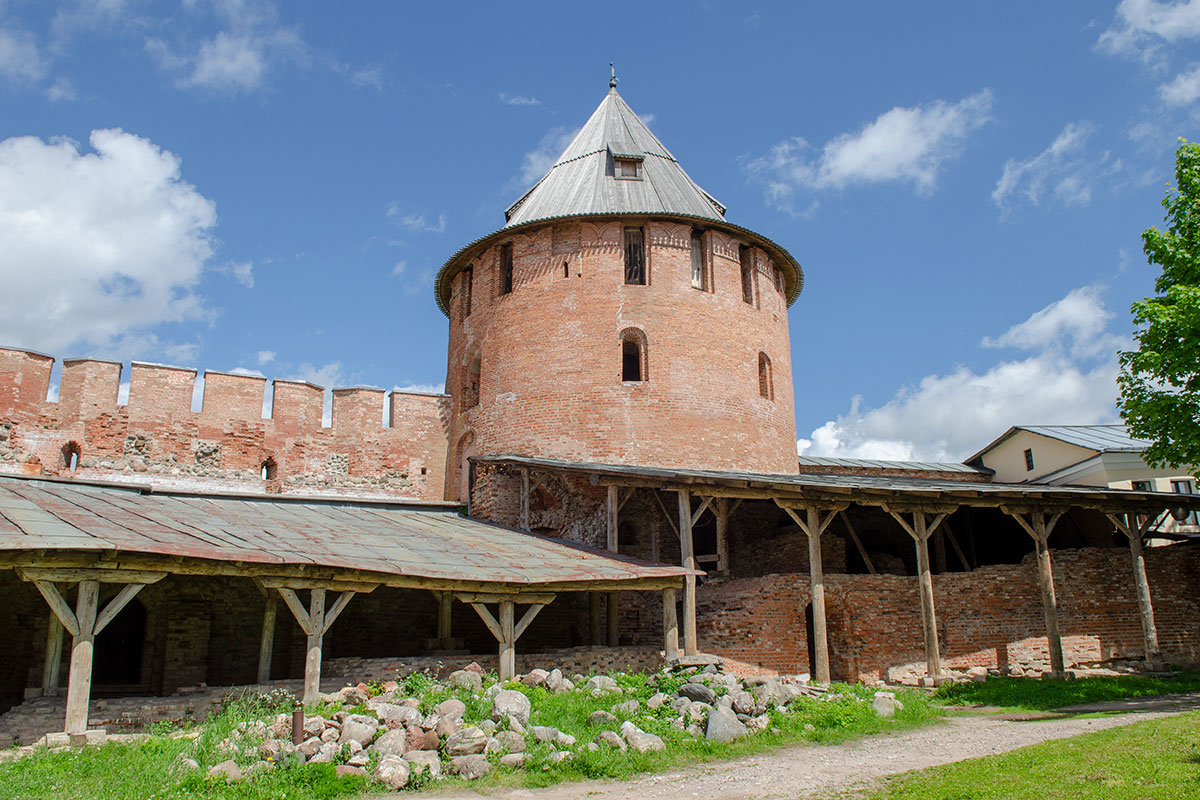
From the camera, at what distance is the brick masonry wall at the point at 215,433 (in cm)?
1861

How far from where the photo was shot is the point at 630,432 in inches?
757

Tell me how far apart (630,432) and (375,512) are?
5.50 meters

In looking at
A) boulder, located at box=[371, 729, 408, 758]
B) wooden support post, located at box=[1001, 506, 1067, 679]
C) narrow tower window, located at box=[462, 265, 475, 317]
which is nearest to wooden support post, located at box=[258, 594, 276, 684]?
boulder, located at box=[371, 729, 408, 758]

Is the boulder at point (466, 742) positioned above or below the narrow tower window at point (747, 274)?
below

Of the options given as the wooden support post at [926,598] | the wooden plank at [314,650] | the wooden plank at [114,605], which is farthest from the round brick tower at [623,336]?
→ the wooden plank at [114,605]

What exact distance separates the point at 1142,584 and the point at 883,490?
549 cm

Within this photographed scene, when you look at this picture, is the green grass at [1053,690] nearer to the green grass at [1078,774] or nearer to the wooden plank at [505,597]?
the green grass at [1078,774]

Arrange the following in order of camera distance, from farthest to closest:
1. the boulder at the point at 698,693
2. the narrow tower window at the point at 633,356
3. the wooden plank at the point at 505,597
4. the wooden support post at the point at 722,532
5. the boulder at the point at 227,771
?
the narrow tower window at the point at 633,356 → the wooden support post at the point at 722,532 → the wooden plank at the point at 505,597 → the boulder at the point at 698,693 → the boulder at the point at 227,771

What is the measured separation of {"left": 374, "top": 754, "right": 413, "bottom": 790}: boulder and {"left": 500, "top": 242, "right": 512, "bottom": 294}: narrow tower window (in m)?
14.2

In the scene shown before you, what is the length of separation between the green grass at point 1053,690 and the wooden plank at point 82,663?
36.4ft

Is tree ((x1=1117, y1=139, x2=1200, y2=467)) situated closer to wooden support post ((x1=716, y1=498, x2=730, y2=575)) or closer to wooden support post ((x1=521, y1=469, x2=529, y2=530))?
wooden support post ((x1=716, y1=498, x2=730, y2=575))

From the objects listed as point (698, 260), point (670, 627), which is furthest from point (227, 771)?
point (698, 260)

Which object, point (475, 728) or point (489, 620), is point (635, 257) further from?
point (475, 728)

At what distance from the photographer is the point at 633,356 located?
20.8 metres
